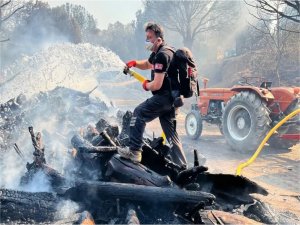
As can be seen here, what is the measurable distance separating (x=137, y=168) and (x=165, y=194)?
2.09 feet

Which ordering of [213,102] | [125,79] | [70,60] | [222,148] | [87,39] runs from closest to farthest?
[222,148]
[213,102]
[70,60]
[125,79]
[87,39]

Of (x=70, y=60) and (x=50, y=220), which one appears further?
(x=70, y=60)

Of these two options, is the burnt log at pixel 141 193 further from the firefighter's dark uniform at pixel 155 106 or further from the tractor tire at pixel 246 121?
the tractor tire at pixel 246 121

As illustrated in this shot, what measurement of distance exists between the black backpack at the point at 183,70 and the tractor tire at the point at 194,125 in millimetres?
6535

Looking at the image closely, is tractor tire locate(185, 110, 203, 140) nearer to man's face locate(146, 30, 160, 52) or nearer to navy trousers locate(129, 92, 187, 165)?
navy trousers locate(129, 92, 187, 165)

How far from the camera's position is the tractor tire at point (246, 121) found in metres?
9.01

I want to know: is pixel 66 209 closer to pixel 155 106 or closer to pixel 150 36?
pixel 155 106

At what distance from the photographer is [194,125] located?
1186cm

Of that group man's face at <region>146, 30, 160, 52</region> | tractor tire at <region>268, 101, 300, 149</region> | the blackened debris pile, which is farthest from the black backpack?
tractor tire at <region>268, 101, 300, 149</region>

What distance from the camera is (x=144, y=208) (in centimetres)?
435

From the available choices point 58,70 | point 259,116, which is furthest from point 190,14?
point 259,116

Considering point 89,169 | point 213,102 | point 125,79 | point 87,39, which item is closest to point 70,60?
point 213,102

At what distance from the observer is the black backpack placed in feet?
16.4

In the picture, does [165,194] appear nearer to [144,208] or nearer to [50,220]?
[144,208]
